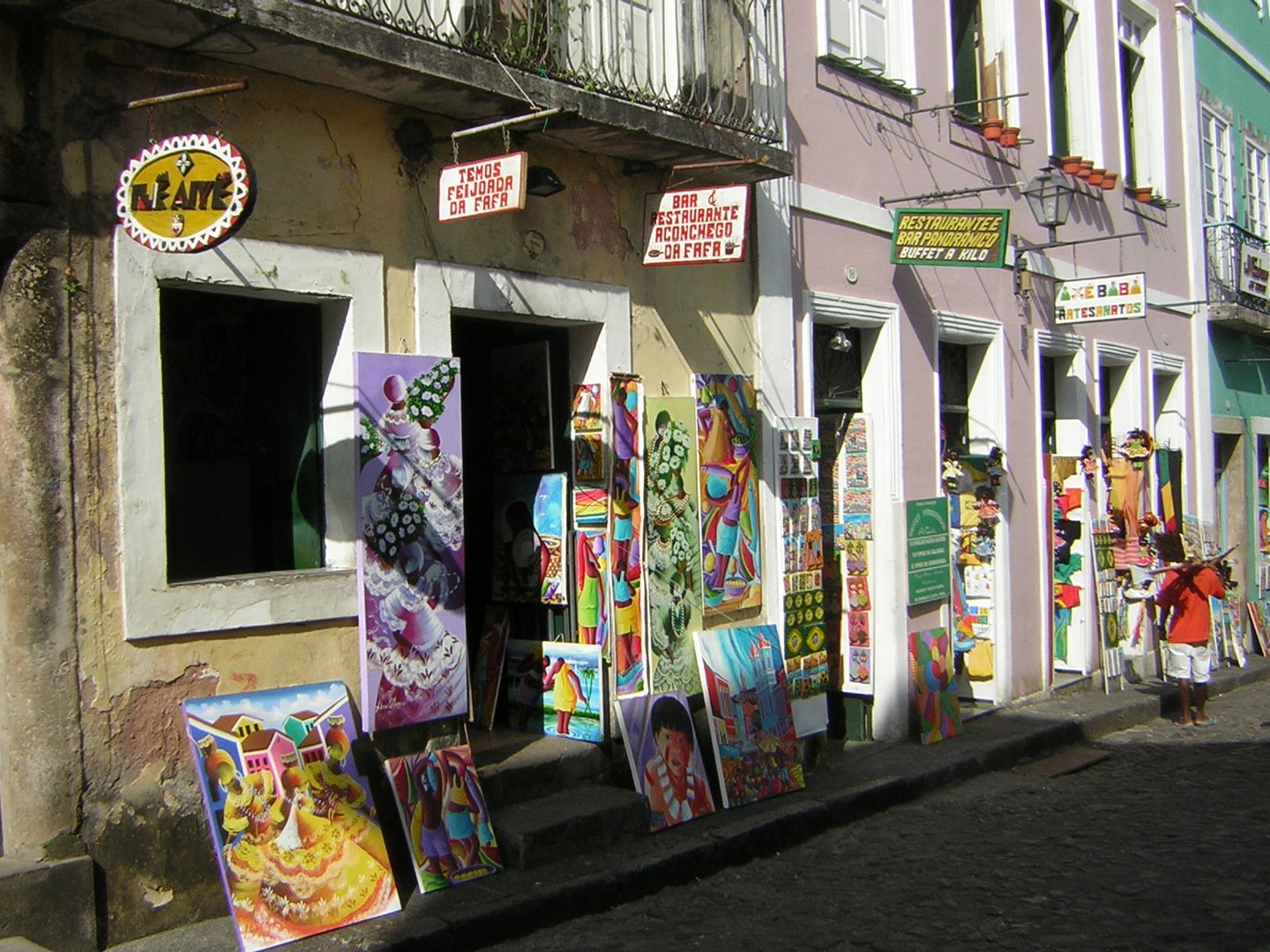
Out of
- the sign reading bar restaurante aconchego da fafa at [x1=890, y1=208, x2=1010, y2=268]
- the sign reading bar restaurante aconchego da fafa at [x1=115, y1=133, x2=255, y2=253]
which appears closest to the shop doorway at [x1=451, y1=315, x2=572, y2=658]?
the sign reading bar restaurante aconchego da fafa at [x1=115, y1=133, x2=255, y2=253]

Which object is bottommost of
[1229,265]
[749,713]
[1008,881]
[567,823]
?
[1008,881]

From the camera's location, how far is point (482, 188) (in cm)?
639

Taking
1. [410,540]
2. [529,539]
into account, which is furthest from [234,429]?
[529,539]

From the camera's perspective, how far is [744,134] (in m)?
8.14

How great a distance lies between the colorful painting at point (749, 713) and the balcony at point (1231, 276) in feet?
31.8

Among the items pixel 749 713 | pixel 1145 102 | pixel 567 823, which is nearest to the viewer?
pixel 567 823

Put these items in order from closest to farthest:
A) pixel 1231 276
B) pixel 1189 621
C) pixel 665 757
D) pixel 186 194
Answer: pixel 186 194 → pixel 665 757 → pixel 1189 621 → pixel 1231 276

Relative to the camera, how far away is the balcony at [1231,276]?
15.8 metres

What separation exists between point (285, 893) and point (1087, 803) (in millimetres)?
5209

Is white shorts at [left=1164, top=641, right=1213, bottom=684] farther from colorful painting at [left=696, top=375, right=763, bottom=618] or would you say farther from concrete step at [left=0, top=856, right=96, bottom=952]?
concrete step at [left=0, top=856, right=96, bottom=952]

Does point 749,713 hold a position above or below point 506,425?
below

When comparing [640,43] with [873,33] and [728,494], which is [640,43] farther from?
[873,33]

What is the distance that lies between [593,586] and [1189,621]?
581 cm

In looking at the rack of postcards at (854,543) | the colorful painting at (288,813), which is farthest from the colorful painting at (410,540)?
the rack of postcards at (854,543)
